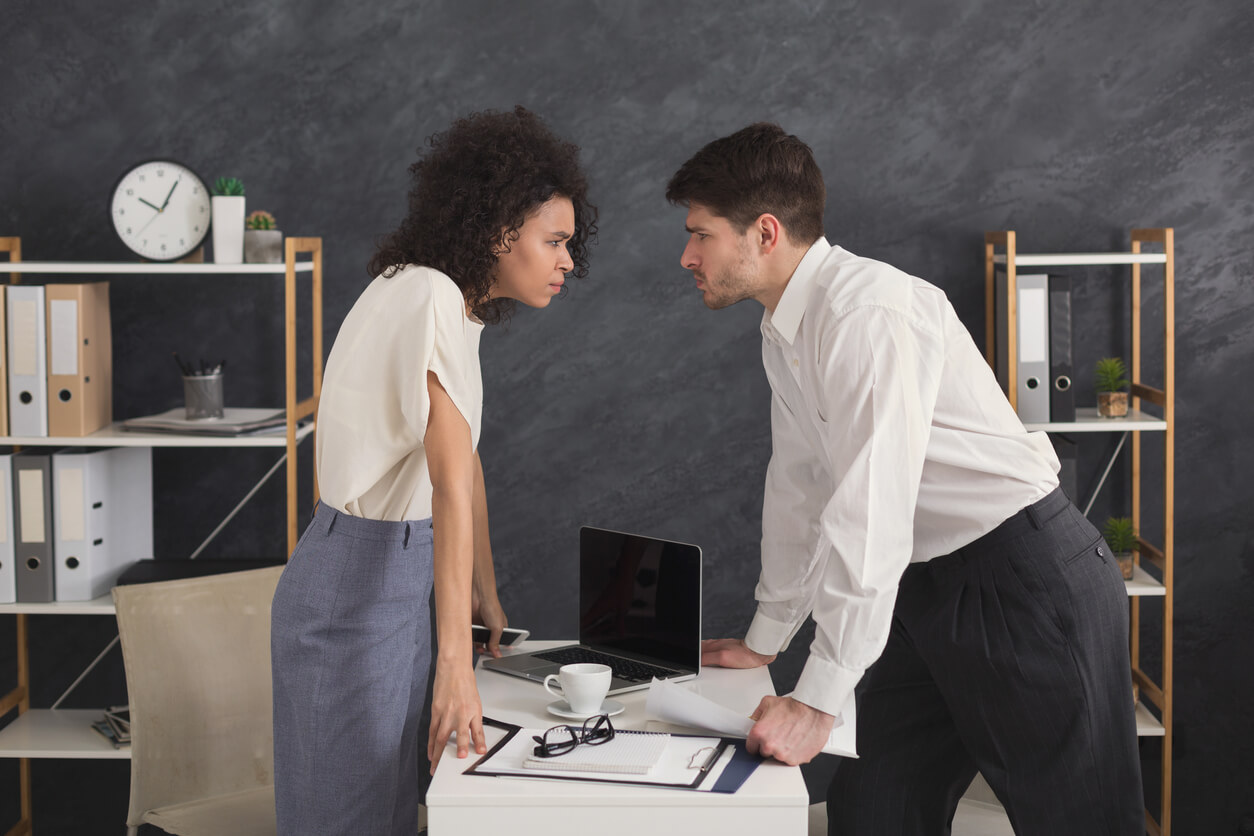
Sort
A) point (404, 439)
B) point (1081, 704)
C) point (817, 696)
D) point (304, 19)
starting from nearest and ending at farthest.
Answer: point (817, 696) < point (404, 439) < point (1081, 704) < point (304, 19)

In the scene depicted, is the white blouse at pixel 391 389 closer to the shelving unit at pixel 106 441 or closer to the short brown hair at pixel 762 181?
the short brown hair at pixel 762 181

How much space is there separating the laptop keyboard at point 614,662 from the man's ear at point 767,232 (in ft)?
2.41

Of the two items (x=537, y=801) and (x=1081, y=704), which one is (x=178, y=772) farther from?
(x=1081, y=704)

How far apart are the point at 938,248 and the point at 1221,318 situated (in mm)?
765

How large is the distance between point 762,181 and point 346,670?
3.32ft

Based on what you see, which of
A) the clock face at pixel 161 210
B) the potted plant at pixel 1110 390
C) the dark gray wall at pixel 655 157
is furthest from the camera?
the dark gray wall at pixel 655 157

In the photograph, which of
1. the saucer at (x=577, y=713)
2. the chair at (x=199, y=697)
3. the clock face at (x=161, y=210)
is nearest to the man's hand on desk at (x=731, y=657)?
the saucer at (x=577, y=713)

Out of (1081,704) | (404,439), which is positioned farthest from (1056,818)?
(404,439)

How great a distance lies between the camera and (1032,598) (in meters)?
1.83

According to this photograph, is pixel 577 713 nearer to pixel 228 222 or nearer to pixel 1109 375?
pixel 228 222

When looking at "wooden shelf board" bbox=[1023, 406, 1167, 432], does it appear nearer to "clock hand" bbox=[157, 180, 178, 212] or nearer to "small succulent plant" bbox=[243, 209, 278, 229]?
"small succulent plant" bbox=[243, 209, 278, 229]

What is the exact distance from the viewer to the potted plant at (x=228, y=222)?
8.84 ft

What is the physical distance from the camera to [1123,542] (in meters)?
2.89

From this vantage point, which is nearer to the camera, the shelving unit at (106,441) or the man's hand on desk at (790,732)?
the man's hand on desk at (790,732)
